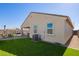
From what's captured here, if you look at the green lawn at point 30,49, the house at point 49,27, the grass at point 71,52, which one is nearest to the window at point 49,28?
the house at point 49,27

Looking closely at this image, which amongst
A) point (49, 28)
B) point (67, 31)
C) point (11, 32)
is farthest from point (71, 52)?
point (11, 32)

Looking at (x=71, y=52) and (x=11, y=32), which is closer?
(x=71, y=52)

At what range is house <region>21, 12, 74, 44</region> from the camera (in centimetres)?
501

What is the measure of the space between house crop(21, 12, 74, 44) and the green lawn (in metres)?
0.14

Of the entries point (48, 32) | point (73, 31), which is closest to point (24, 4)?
point (48, 32)

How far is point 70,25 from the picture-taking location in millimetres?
4980

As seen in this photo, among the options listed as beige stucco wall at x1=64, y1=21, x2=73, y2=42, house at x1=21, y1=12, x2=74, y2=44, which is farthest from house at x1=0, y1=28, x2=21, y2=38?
beige stucco wall at x1=64, y1=21, x2=73, y2=42

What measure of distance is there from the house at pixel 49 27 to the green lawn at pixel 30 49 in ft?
0.44

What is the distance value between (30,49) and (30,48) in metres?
0.02

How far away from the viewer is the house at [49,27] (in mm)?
5012

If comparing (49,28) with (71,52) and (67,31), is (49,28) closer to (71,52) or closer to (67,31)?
(67,31)

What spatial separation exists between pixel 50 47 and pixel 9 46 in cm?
88

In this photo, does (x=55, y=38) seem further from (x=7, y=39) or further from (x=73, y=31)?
(x=7, y=39)

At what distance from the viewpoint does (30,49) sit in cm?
509
